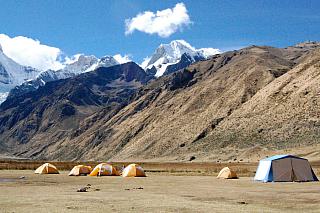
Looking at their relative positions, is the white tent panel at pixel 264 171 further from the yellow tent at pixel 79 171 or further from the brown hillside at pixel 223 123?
the brown hillside at pixel 223 123

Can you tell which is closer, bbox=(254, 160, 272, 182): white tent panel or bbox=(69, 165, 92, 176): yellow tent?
bbox=(254, 160, 272, 182): white tent panel

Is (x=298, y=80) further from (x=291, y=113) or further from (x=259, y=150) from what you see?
(x=259, y=150)

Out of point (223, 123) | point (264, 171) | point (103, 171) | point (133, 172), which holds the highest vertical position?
point (223, 123)

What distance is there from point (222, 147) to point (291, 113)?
70.8 feet

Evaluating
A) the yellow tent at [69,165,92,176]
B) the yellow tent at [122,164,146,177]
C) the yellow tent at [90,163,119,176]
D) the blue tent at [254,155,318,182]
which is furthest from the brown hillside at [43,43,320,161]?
the blue tent at [254,155,318,182]

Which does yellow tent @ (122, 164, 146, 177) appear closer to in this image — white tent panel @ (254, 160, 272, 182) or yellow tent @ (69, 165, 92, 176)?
yellow tent @ (69, 165, 92, 176)

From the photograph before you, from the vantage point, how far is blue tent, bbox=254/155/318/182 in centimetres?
4697

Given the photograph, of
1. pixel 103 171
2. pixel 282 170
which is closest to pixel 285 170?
pixel 282 170

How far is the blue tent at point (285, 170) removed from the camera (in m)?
47.0

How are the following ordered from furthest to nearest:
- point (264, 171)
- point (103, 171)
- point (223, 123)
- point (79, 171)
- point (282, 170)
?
point (223, 123), point (79, 171), point (103, 171), point (264, 171), point (282, 170)

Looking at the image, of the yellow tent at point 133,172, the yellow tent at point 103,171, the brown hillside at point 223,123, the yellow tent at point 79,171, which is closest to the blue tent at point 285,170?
the yellow tent at point 133,172

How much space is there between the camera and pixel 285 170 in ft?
156

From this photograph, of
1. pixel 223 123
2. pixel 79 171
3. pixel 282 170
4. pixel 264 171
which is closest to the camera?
pixel 282 170

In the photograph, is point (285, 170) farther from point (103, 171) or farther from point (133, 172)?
point (103, 171)
